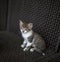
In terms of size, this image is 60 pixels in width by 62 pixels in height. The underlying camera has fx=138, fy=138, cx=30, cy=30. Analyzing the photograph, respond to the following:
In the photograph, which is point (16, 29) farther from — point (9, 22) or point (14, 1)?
point (14, 1)

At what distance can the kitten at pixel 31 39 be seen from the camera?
1600mm

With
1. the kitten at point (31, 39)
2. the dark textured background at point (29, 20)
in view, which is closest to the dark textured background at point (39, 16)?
the dark textured background at point (29, 20)

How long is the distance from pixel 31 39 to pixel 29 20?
0.37m

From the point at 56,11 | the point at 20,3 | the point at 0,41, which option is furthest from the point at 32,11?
the point at 0,41

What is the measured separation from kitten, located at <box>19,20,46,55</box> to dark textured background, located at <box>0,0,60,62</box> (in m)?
0.08

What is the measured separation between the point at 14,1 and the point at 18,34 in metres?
0.50

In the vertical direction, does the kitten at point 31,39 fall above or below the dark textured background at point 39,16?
below

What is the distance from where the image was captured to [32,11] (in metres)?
1.85

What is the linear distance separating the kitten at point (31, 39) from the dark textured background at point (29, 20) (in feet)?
0.25

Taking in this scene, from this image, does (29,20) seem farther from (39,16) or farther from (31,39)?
(31,39)

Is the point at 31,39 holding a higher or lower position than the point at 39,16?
lower

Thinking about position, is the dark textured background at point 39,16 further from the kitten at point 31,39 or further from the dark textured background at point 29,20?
the kitten at point 31,39

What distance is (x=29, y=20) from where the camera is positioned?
1928 millimetres

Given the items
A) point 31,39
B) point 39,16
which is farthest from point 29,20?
point 31,39
